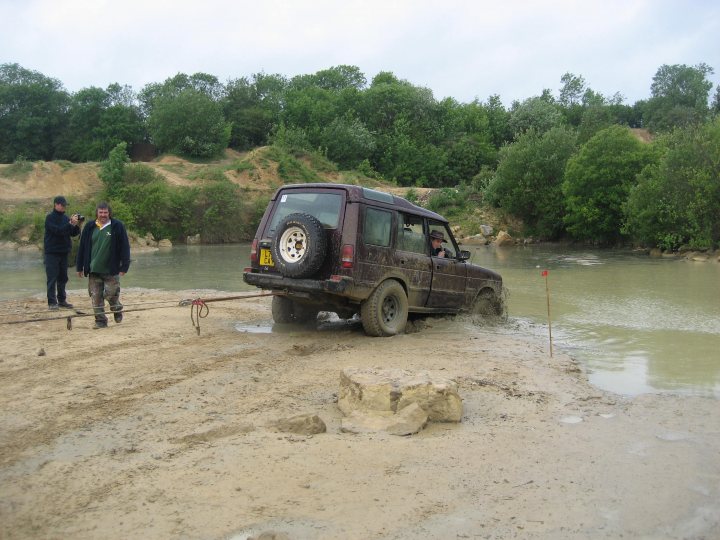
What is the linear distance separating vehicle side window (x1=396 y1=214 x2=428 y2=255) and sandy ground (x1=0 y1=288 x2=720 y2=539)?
7.69 ft

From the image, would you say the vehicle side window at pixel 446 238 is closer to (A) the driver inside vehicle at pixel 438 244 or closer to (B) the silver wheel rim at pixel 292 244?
(A) the driver inside vehicle at pixel 438 244

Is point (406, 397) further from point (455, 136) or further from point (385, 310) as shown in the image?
point (455, 136)

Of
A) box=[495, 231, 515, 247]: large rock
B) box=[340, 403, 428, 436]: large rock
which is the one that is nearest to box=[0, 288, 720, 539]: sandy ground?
box=[340, 403, 428, 436]: large rock

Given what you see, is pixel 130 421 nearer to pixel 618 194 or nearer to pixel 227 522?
pixel 227 522

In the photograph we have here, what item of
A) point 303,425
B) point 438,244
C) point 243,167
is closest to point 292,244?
point 438,244

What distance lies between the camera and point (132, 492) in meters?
3.78

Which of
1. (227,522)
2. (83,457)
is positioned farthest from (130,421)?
(227,522)

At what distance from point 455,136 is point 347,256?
65.8 m

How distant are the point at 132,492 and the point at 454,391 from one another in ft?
8.60

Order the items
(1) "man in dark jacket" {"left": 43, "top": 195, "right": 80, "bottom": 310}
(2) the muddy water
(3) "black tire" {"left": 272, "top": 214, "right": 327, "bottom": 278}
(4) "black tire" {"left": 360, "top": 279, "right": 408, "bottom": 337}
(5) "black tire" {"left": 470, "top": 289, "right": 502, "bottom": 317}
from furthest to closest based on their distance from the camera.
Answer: (5) "black tire" {"left": 470, "top": 289, "right": 502, "bottom": 317} < (1) "man in dark jacket" {"left": 43, "top": 195, "right": 80, "bottom": 310} < (4) "black tire" {"left": 360, "top": 279, "right": 408, "bottom": 337} < (3) "black tire" {"left": 272, "top": 214, "right": 327, "bottom": 278} < (2) the muddy water

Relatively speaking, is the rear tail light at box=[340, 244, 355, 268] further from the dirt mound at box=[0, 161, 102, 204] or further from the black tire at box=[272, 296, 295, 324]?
the dirt mound at box=[0, 161, 102, 204]

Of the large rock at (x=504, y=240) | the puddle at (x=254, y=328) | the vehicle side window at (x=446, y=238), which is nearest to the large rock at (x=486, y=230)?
the large rock at (x=504, y=240)

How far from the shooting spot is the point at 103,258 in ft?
29.7

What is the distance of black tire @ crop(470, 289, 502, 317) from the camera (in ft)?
35.6
